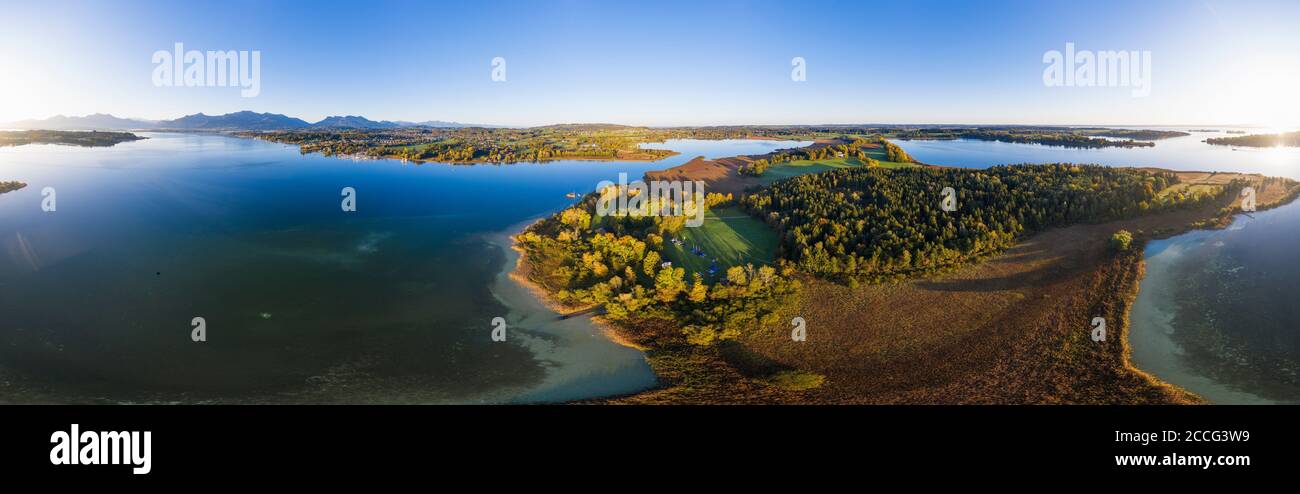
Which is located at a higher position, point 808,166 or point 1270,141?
point 1270,141

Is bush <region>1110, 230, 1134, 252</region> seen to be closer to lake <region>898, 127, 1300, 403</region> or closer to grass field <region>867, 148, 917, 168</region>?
lake <region>898, 127, 1300, 403</region>

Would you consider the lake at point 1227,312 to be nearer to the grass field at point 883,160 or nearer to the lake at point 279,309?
the lake at point 279,309

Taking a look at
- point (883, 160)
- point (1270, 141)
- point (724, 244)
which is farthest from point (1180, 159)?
point (724, 244)

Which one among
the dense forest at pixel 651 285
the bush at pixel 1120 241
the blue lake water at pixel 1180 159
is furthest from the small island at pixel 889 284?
the blue lake water at pixel 1180 159

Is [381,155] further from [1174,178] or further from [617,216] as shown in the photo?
[1174,178]

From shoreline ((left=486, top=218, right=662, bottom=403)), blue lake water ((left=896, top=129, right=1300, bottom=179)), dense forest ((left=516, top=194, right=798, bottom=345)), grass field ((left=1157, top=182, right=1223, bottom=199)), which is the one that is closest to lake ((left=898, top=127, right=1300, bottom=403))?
grass field ((left=1157, top=182, right=1223, bottom=199))

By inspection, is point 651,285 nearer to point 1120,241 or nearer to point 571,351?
point 571,351
